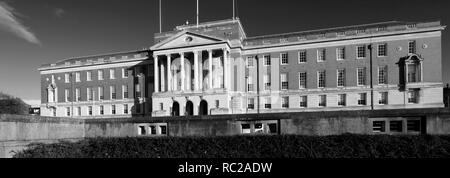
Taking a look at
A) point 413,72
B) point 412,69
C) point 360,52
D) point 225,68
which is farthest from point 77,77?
point 413,72

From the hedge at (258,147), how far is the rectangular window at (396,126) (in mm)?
1925

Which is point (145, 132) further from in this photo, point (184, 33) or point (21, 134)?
point (184, 33)

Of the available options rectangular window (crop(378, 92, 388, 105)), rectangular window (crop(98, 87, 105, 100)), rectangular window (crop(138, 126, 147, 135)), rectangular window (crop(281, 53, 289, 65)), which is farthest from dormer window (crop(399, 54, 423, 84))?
rectangular window (crop(98, 87, 105, 100))

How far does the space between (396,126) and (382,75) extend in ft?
87.2

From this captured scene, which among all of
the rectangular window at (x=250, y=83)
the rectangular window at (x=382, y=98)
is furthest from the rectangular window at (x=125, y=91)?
the rectangular window at (x=382, y=98)

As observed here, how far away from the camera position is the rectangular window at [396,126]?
16438 millimetres

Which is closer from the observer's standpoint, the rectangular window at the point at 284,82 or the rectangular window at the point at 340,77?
the rectangular window at the point at 340,77

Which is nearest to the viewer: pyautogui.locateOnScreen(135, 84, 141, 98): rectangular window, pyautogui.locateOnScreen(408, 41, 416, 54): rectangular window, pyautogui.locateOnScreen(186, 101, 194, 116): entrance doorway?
pyautogui.locateOnScreen(408, 41, 416, 54): rectangular window

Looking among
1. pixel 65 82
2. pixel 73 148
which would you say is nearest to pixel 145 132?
pixel 73 148

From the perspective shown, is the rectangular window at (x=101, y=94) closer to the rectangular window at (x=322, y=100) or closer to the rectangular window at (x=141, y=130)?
the rectangular window at (x=141, y=130)

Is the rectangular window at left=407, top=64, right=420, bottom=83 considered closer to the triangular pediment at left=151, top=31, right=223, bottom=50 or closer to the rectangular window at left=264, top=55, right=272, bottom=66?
the rectangular window at left=264, top=55, right=272, bottom=66

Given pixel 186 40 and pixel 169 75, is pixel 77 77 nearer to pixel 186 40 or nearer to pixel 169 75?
pixel 169 75

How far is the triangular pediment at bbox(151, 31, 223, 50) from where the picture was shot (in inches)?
1697

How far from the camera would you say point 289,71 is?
43312 mm
